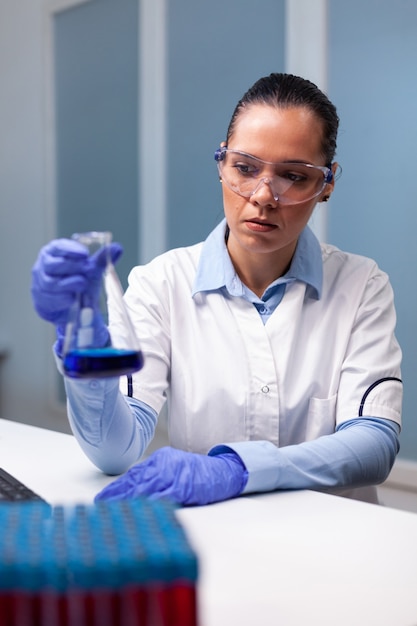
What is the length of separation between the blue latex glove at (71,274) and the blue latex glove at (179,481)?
305 millimetres

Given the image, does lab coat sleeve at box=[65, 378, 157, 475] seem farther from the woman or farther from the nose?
the nose

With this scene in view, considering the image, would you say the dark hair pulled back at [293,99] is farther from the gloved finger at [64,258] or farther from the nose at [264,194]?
the gloved finger at [64,258]

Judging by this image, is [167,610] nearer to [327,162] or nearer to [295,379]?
[295,379]

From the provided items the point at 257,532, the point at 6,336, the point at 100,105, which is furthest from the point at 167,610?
the point at 6,336

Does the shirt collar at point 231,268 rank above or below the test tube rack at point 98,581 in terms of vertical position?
above

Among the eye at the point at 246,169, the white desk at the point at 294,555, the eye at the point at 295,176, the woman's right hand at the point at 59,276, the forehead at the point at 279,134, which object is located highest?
the forehead at the point at 279,134

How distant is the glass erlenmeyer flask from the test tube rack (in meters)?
0.43

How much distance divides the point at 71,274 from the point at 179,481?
15.4 inches

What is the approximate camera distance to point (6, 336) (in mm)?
4676

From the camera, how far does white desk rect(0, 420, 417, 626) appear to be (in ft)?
2.75

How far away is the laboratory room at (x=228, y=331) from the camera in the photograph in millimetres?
644

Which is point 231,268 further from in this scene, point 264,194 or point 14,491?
point 14,491

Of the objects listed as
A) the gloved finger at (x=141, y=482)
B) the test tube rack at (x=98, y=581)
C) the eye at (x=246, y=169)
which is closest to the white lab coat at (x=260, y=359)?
the eye at (x=246, y=169)

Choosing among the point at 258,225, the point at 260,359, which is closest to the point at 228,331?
the point at 260,359
